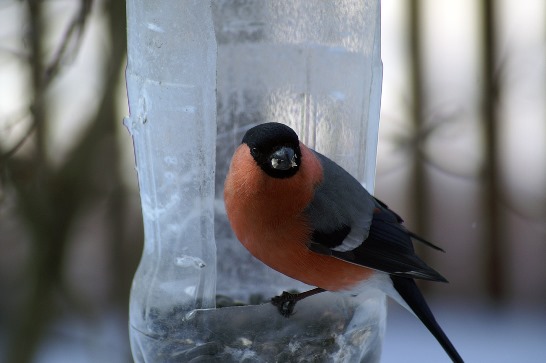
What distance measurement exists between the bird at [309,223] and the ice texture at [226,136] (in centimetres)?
8

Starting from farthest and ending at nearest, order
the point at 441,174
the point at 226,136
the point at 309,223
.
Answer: the point at 441,174, the point at 226,136, the point at 309,223

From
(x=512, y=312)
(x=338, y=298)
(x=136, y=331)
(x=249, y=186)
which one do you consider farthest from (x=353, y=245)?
(x=512, y=312)

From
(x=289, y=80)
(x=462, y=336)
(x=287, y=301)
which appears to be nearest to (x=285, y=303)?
(x=287, y=301)

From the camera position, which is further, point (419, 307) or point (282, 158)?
point (419, 307)

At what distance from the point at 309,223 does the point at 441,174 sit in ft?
9.24

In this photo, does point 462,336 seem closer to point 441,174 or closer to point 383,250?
point 441,174

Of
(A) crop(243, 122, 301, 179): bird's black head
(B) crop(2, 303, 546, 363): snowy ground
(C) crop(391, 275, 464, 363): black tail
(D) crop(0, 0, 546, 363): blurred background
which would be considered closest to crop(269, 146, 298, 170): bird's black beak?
(A) crop(243, 122, 301, 179): bird's black head

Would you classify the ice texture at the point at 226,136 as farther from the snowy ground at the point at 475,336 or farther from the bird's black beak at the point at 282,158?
the snowy ground at the point at 475,336

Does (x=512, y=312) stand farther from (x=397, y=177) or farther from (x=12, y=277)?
(x=12, y=277)

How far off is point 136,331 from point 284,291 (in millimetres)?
396

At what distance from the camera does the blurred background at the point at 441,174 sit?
12.6 feet

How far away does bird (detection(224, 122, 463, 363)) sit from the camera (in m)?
1.88

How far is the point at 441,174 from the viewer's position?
15.2ft

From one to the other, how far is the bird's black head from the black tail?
47cm
